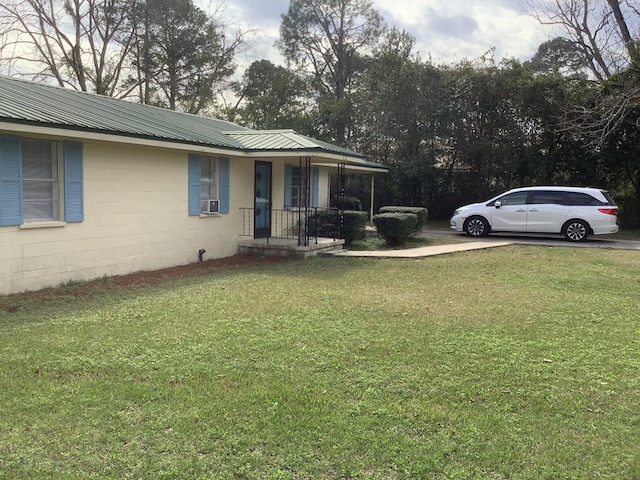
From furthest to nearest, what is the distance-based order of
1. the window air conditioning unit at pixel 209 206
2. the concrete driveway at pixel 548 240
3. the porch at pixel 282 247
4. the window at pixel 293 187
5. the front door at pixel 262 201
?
the window at pixel 293 187 < the concrete driveway at pixel 548 240 < the front door at pixel 262 201 < the porch at pixel 282 247 < the window air conditioning unit at pixel 209 206

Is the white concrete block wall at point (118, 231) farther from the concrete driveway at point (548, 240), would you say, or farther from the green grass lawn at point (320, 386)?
the concrete driveway at point (548, 240)

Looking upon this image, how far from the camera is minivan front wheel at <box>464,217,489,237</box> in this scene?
1636 centimetres

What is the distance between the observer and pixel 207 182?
11828mm

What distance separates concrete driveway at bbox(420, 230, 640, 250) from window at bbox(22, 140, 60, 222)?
11.3 m

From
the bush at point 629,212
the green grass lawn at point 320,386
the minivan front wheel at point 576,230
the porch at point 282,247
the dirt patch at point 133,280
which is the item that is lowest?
the green grass lawn at point 320,386

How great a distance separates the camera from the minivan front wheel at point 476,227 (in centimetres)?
1636

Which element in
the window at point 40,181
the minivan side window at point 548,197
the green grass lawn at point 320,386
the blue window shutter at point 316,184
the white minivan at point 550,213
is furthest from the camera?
the blue window shutter at point 316,184

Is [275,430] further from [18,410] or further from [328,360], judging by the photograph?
[18,410]

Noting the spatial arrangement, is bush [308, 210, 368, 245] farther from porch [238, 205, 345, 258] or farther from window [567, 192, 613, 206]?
window [567, 192, 613, 206]

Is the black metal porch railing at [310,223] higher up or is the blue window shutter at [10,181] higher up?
the blue window shutter at [10,181]

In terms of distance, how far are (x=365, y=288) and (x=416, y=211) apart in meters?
8.45

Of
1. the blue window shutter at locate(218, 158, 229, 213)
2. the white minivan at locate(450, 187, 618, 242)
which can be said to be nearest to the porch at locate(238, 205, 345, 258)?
the blue window shutter at locate(218, 158, 229, 213)

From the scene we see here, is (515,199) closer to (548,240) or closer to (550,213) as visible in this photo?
(550,213)

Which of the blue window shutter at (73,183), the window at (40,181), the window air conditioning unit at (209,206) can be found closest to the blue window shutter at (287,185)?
the window air conditioning unit at (209,206)
